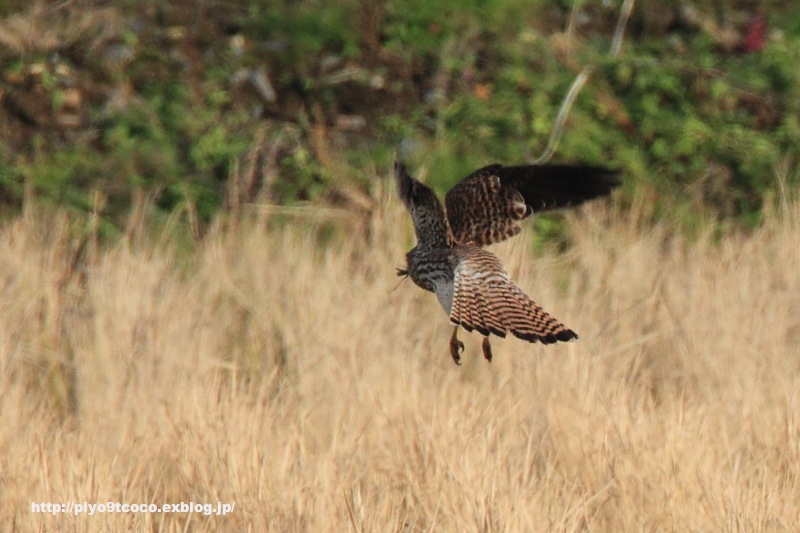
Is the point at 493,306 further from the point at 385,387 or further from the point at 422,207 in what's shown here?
the point at 385,387

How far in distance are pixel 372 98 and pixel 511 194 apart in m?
4.44

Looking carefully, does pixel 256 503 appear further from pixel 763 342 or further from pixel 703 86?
pixel 703 86

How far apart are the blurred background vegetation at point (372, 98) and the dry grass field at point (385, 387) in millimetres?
947

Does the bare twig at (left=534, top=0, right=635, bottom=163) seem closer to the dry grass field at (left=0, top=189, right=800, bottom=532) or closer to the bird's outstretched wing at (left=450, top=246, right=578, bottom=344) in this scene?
the dry grass field at (left=0, top=189, right=800, bottom=532)

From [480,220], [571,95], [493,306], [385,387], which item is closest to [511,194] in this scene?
[480,220]

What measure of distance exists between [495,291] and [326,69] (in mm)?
4924

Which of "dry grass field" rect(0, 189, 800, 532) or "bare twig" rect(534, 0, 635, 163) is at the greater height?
"bare twig" rect(534, 0, 635, 163)

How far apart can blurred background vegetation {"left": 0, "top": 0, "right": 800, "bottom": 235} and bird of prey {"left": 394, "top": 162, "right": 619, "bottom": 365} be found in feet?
9.33

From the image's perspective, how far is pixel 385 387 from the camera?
18.6 ft

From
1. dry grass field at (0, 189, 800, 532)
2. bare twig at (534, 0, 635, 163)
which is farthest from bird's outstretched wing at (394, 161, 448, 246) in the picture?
bare twig at (534, 0, 635, 163)

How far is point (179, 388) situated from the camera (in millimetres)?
5691

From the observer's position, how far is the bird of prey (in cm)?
486

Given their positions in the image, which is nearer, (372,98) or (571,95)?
(571,95)

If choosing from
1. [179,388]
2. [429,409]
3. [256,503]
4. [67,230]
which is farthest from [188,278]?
[256,503]
